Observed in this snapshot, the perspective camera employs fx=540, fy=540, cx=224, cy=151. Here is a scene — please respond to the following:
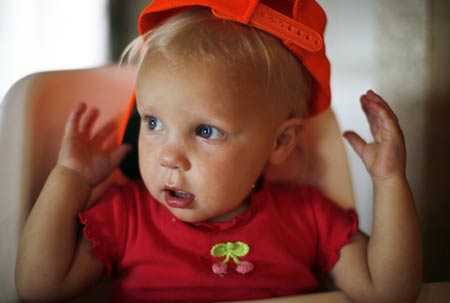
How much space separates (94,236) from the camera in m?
0.64

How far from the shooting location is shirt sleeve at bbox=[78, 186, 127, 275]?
2.12 ft

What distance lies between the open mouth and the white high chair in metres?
0.15

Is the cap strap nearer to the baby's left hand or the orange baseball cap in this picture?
the orange baseball cap

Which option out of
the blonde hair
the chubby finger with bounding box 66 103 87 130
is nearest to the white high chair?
the chubby finger with bounding box 66 103 87 130

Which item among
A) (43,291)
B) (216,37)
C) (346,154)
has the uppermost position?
(216,37)

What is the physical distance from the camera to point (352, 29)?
29.8 inches

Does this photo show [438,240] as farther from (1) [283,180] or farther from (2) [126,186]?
(2) [126,186]

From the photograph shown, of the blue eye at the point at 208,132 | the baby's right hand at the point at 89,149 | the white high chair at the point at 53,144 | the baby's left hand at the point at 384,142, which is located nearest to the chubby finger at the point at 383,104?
the baby's left hand at the point at 384,142

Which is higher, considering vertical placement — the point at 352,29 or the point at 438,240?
the point at 352,29

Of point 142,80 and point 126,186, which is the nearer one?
point 142,80

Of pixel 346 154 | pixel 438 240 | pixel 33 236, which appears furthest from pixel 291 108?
pixel 33 236

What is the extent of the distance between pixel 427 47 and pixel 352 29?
12 cm

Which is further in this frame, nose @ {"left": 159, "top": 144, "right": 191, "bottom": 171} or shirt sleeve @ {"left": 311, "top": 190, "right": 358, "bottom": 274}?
shirt sleeve @ {"left": 311, "top": 190, "right": 358, "bottom": 274}

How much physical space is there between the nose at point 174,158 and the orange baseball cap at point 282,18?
6.1 inches
